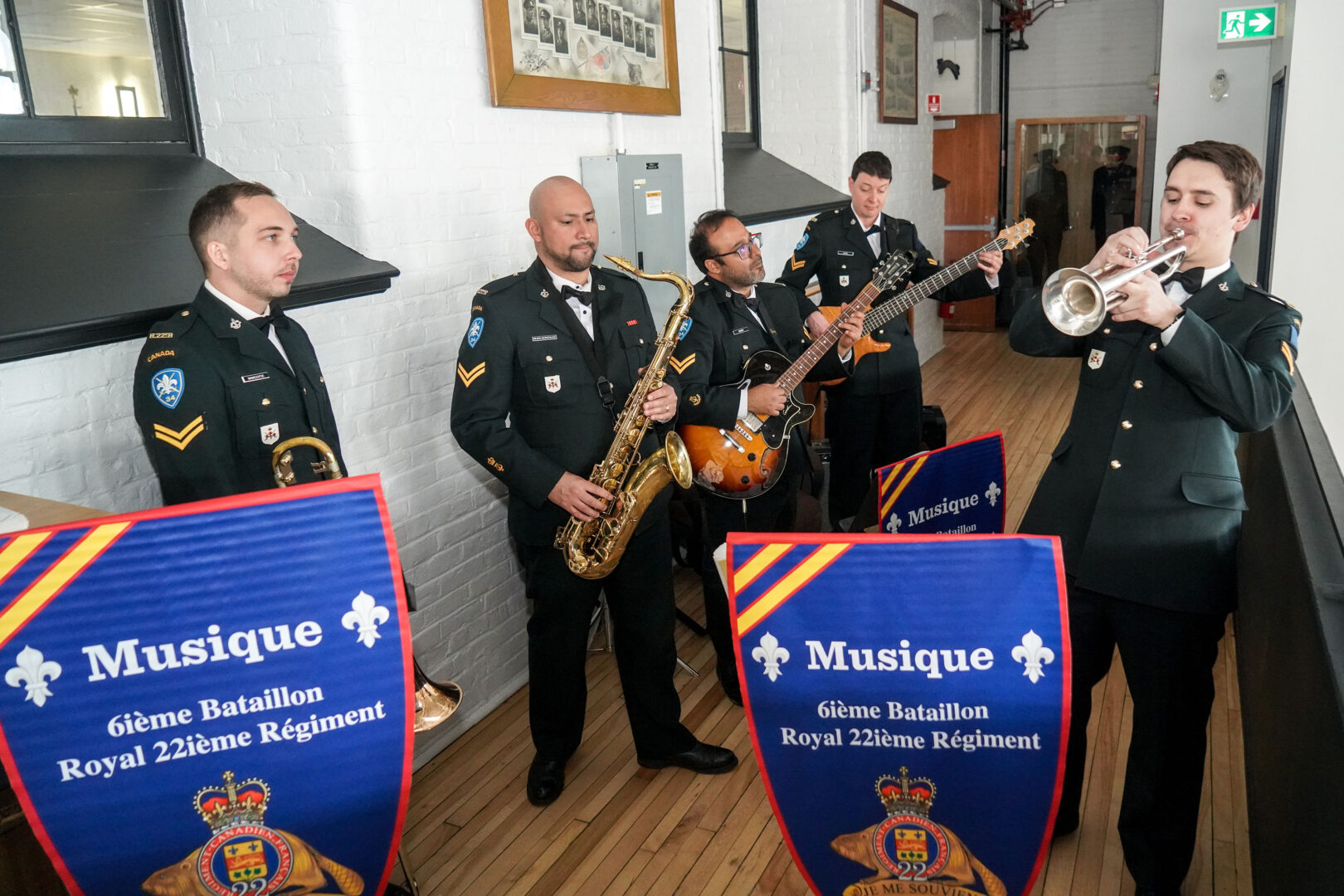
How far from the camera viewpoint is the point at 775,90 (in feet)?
23.3

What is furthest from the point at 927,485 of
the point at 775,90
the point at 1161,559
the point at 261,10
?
the point at 775,90

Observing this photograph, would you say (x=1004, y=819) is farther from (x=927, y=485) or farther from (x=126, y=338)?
(x=126, y=338)

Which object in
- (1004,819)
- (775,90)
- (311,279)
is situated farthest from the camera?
(775,90)

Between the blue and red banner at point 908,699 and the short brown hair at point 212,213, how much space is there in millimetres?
1509

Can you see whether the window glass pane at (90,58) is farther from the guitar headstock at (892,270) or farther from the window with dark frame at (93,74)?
the guitar headstock at (892,270)

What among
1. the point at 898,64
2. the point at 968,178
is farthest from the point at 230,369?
the point at 968,178

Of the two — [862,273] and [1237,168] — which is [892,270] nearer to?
[862,273]

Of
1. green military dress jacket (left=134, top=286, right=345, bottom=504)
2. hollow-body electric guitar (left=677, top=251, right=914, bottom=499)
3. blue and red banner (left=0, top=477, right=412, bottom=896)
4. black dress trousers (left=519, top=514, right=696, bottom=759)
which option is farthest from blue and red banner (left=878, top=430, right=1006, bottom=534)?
blue and red banner (left=0, top=477, right=412, bottom=896)

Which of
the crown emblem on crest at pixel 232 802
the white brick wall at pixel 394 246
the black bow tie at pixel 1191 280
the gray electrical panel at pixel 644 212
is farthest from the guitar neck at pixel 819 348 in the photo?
the crown emblem on crest at pixel 232 802

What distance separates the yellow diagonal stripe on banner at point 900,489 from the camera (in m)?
2.96

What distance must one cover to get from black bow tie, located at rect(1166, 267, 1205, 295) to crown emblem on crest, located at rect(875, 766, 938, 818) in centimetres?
123

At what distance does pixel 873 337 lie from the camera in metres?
4.47

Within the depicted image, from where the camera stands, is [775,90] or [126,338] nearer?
[126,338]

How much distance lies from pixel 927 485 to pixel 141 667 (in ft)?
7.15
